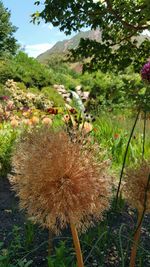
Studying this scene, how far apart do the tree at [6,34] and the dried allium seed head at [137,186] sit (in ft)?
84.5

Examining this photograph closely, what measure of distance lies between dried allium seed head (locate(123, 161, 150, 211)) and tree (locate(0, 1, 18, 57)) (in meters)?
25.8

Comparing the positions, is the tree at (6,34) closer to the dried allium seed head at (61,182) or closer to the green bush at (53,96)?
the green bush at (53,96)

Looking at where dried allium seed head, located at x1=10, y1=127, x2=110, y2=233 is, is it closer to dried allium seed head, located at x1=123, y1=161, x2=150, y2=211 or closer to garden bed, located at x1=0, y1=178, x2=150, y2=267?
dried allium seed head, located at x1=123, y1=161, x2=150, y2=211

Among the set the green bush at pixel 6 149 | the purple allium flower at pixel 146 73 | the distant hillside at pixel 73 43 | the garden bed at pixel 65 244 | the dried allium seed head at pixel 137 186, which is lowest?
the garden bed at pixel 65 244

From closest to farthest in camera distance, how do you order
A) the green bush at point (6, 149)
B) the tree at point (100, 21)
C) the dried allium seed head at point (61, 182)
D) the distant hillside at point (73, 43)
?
the dried allium seed head at point (61, 182) → the tree at point (100, 21) → the green bush at point (6, 149) → the distant hillside at point (73, 43)

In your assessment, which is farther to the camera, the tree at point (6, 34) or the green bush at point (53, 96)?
the tree at point (6, 34)

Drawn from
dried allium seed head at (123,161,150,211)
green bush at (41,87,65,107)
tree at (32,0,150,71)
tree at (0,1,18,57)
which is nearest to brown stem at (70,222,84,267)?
dried allium seed head at (123,161,150,211)

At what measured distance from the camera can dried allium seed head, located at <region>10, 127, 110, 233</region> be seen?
1.44m

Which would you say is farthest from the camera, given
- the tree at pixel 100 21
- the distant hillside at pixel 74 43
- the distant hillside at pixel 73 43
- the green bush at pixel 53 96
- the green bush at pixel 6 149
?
the distant hillside at pixel 73 43

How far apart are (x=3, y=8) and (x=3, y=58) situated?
6.84m

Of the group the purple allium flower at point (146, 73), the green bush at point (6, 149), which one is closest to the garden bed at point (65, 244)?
the purple allium flower at point (146, 73)

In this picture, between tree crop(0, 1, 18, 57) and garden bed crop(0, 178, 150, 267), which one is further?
tree crop(0, 1, 18, 57)

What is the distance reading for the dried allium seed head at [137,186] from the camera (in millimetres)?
1771

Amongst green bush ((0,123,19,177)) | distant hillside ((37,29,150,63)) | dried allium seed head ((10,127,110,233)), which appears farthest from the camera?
distant hillside ((37,29,150,63))
